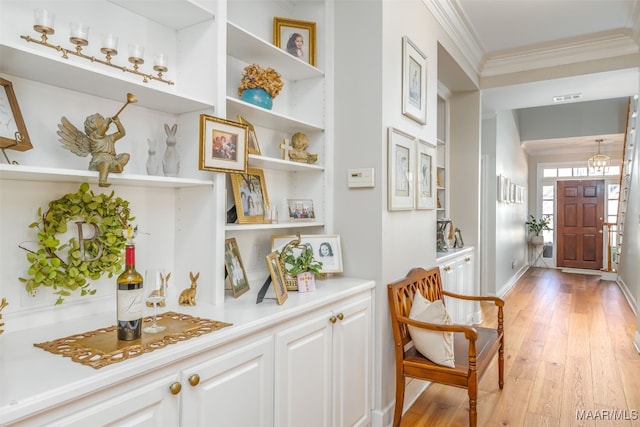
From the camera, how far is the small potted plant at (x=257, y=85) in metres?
2.06

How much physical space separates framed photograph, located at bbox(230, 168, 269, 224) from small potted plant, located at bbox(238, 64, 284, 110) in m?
0.36

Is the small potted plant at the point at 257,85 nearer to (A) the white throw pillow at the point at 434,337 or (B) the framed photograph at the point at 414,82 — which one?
(B) the framed photograph at the point at 414,82

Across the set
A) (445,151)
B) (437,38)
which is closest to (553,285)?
(445,151)

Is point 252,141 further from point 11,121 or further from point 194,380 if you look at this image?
point 194,380

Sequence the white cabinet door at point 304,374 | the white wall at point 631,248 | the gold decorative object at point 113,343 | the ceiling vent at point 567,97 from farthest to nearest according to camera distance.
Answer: the white wall at point 631,248 → the ceiling vent at point 567,97 → the white cabinet door at point 304,374 → the gold decorative object at point 113,343

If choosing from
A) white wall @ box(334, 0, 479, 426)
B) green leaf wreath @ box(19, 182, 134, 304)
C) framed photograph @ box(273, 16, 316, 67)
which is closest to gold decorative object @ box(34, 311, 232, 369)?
green leaf wreath @ box(19, 182, 134, 304)

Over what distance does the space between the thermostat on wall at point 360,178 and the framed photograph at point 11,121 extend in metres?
1.56

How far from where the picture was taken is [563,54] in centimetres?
414

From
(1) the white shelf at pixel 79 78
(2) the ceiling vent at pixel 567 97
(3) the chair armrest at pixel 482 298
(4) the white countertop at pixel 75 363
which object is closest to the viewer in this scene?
(4) the white countertop at pixel 75 363

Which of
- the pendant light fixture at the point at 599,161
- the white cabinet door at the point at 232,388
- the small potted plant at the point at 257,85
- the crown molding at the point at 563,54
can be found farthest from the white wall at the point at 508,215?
the white cabinet door at the point at 232,388

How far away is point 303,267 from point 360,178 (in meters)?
0.65

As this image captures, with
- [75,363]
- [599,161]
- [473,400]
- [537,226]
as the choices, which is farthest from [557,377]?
[537,226]

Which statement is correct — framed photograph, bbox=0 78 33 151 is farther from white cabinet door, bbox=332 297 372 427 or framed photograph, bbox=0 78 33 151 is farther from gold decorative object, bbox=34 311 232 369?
white cabinet door, bbox=332 297 372 427

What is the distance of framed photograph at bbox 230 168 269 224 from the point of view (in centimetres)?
199
